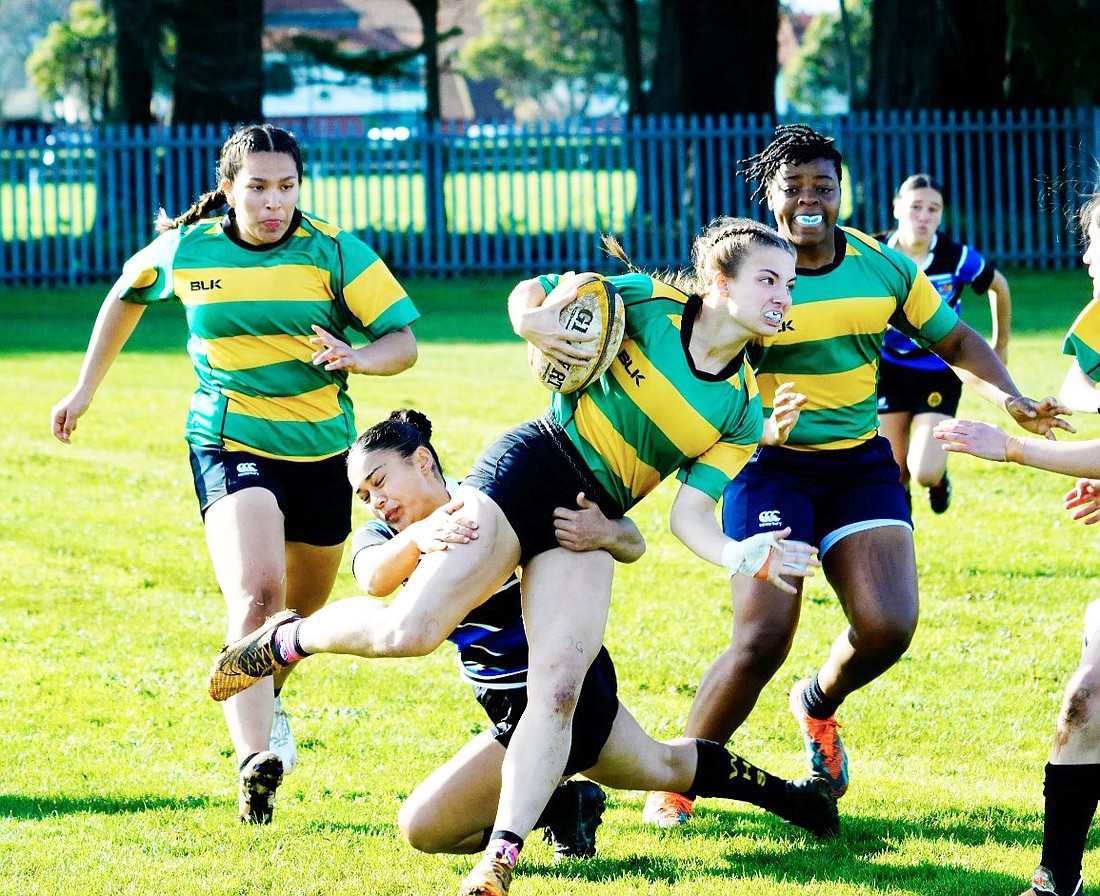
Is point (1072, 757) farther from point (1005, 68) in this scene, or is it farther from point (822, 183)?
point (1005, 68)

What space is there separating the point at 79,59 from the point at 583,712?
49631 millimetres

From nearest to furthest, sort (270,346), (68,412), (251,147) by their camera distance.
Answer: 1. (251,147)
2. (270,346)
3. (68,412)

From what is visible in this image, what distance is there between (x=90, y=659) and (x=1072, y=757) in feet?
16.5

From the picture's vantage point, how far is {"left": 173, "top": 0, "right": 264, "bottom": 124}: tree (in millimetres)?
27609

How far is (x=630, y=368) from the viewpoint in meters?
4.96

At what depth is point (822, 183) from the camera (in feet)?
19.1

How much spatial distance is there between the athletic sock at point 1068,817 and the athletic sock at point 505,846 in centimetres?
152

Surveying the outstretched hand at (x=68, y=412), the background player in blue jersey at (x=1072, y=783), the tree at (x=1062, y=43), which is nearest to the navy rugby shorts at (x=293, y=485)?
the outstretched hand at (x=68, y=412)

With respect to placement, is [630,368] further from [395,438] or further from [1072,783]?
[1072,783]

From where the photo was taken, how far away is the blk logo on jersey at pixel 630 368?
16.3ft

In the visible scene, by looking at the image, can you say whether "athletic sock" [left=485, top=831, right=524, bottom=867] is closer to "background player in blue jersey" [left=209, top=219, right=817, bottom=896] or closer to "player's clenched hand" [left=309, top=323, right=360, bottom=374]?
"background player in blue jersey" [left=209, top=219, right=817, bottom=896]

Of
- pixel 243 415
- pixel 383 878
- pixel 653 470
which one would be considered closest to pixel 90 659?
pixel 243 415

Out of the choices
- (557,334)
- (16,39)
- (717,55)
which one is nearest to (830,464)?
(557,334)

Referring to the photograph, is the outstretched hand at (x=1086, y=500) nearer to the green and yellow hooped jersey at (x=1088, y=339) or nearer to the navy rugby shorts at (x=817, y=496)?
the green and yellow hooped jersey at (x=1088, y=339)
